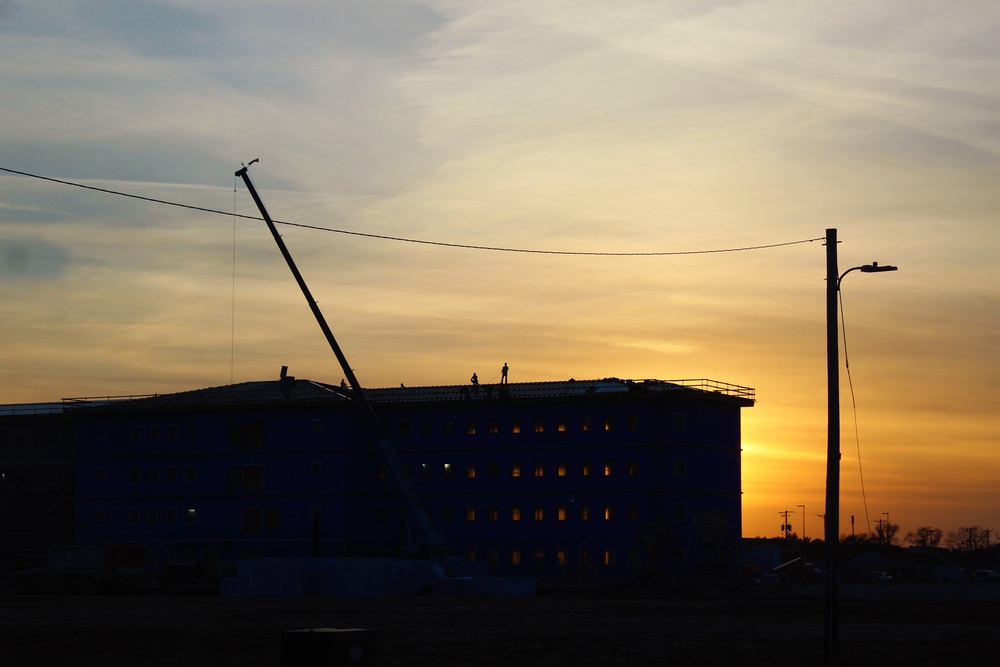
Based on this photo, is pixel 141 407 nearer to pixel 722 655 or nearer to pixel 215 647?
pixel 215 647

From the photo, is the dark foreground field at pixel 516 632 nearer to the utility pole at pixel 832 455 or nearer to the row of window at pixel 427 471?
the utility pole at pixel 832 455

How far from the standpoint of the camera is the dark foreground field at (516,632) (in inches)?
1197

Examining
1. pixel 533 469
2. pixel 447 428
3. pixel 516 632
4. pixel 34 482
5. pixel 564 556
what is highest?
pixel 447 428

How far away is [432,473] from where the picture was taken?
3935 inches

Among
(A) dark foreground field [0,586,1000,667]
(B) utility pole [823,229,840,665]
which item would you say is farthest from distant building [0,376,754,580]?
(B) utility pole [823,229,840,665]

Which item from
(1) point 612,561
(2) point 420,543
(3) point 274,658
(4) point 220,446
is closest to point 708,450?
(1) point 612,561

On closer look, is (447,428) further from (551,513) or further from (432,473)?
(551,513)

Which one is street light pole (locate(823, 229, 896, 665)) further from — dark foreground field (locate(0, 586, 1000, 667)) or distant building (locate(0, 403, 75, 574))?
distant building (locate(0, 403, 75, 574))

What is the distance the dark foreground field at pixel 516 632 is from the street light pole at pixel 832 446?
1283 millimetres

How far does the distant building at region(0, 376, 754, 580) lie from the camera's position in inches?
3676

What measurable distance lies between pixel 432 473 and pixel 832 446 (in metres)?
72.4

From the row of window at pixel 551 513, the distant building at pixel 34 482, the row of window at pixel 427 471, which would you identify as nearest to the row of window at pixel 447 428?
the row of window at pixel 427 471

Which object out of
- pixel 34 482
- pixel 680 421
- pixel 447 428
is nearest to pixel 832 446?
pixel 680 421

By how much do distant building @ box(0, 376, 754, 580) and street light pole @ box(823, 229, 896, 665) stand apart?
56.8 metres
